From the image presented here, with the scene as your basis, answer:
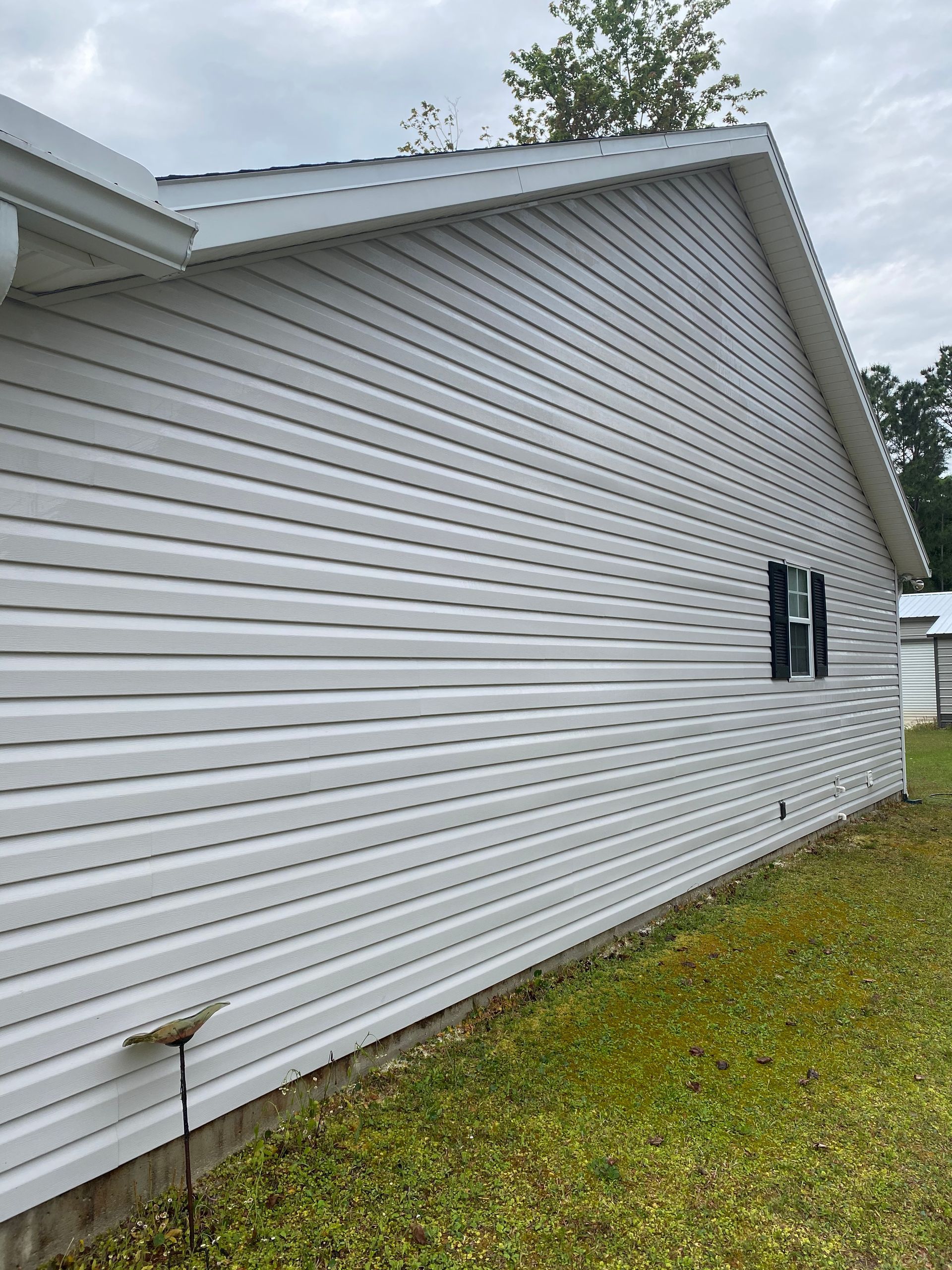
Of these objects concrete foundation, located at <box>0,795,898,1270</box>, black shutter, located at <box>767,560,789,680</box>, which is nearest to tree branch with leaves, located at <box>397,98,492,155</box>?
black shutter, located at <box>767,560,789,680</box>

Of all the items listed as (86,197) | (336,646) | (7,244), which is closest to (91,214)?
(86,197)

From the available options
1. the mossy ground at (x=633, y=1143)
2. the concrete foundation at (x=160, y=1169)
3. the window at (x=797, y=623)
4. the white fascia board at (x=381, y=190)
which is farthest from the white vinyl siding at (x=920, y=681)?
the concrete foundation at (x=160, y=1169)

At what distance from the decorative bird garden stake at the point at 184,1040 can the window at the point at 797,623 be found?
6287 millimetres

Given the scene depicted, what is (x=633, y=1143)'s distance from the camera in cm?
305

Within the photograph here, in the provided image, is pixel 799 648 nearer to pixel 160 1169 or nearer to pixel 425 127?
pixel 160 1169

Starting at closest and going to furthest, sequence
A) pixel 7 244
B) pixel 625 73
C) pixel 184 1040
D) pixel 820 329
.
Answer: pixel 7 244 < pixel 184 1040 < pixel 820 329 < pixel 625 73

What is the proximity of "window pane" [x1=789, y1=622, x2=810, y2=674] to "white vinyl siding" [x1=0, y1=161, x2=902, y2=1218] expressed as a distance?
7.06ft

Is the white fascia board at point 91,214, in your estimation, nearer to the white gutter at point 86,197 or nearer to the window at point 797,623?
the white gutter at point 86,197

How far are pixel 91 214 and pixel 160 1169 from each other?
2.96m

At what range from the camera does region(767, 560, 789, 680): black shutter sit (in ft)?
24.5

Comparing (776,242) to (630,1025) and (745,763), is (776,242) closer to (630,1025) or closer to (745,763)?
(745,763)

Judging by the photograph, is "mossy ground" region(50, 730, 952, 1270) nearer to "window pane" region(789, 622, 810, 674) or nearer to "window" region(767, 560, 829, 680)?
"window" region(767, 560, 829, 680)

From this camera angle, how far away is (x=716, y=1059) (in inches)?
146

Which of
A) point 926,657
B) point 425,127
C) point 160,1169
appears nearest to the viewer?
point 160,1169
